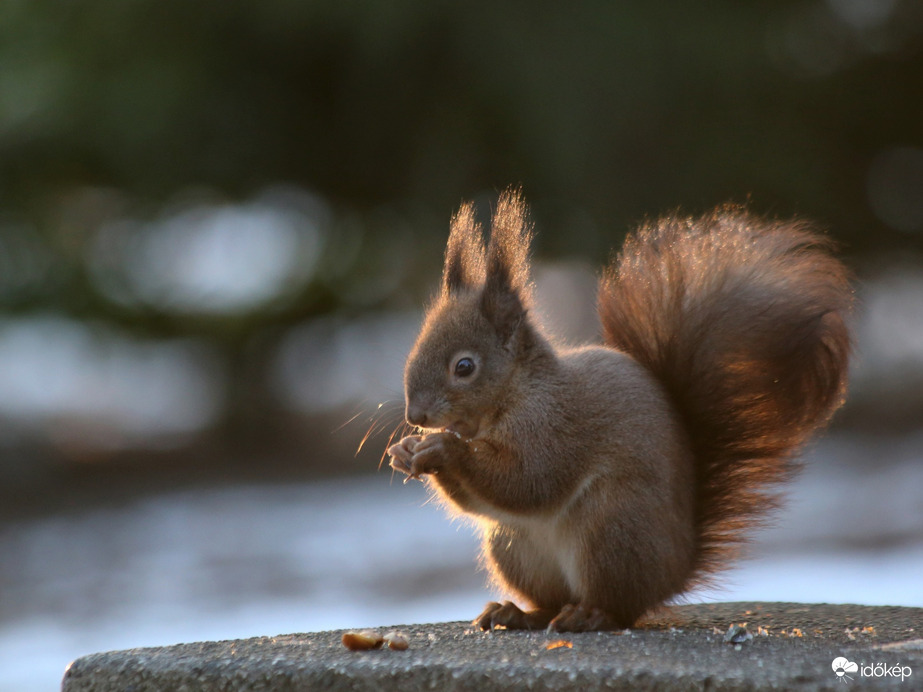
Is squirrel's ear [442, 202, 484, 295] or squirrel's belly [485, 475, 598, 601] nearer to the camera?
squirrel's belly [485, 475, 598, 601]

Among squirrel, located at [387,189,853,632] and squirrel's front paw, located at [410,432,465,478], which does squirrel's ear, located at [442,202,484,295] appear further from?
squirrel's front paw, located at [410,432,465,478]

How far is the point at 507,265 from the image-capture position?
153cm

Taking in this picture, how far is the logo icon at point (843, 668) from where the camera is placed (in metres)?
1.03

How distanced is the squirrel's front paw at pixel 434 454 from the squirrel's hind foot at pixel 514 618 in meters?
0.26

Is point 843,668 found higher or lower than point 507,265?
lower

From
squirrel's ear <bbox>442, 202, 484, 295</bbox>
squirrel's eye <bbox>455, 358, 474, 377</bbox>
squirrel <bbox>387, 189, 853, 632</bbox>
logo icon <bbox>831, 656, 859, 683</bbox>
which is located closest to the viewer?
logo icon <bbox>831, 656, 859, 683</bbox>

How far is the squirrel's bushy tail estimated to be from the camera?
1.45m

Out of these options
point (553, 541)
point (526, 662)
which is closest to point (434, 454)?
point (553, 541)

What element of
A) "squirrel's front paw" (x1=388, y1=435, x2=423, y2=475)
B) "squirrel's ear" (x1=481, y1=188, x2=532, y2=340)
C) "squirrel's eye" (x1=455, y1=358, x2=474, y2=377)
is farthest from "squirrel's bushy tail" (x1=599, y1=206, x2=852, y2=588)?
"squirrel's front paw" (x1=388, y1=435, x2=423, y2=475)

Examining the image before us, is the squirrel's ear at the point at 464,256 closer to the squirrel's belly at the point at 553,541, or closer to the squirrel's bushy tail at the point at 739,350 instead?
the squirrel's bushy tail at the point at 739,350

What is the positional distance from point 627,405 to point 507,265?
0.96 feet

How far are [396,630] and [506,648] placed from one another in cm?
30

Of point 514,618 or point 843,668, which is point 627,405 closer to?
point 514,618

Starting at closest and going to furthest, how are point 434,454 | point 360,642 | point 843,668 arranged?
point 843,668 < point 360,642 < point 434,454
